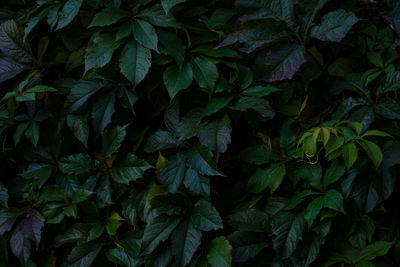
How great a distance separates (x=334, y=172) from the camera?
4.20 ft

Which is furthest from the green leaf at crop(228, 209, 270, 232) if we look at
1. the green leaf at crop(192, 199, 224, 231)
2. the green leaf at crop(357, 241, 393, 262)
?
the green leaf at crop(357, 241, 393, 262)

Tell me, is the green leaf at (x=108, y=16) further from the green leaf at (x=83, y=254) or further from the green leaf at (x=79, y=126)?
the green leaf at (x=83, y=254)

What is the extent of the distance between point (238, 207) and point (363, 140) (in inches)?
20.7

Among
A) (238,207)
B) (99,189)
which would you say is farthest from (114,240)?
(238,207)

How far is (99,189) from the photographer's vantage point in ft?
4.89

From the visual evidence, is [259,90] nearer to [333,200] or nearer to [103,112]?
[333,200]

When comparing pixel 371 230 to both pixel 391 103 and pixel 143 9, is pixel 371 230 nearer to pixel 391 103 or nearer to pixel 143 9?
pixel 391 103

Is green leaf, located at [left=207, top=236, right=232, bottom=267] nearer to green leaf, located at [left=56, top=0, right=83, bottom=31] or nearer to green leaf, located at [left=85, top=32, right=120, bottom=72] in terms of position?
green leaf, located at [left=85, top=32, right=120, bottom=72]

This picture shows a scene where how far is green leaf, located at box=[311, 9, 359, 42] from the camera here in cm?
132

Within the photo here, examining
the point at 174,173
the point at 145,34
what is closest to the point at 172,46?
the point at 145,34

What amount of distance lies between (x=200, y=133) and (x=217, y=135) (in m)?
0.06

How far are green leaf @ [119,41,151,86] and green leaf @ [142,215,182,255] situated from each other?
498 millimetres

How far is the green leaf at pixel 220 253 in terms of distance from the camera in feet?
4.19

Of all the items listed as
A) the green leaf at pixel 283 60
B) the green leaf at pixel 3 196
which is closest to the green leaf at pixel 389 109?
the green leaf at pixel 283 60
